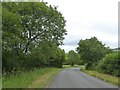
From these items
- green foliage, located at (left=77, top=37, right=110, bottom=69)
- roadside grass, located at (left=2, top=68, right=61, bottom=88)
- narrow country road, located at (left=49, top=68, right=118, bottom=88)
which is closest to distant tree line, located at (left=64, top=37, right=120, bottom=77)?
green foliage, located at (left=77, top=37, right=110, bottom=69)

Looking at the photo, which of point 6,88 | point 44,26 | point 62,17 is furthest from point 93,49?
point 6,88

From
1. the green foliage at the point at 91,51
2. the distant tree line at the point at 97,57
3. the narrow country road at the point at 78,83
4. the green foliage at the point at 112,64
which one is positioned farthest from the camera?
the green foliage at the point at 91,51

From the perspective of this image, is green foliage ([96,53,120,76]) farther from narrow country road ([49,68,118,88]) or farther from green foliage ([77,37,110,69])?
green foliage ([77,37,110,69])

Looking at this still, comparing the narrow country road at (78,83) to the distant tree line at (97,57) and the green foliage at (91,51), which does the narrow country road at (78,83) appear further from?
the green foliage at (91,51)

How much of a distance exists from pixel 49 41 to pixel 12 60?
533 inches

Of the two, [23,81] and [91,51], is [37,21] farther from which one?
[23,81]

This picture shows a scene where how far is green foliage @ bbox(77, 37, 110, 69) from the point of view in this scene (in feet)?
227

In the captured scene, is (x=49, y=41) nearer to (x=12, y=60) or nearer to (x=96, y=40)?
(x=12, y=60)

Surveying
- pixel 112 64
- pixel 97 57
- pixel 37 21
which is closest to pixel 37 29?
pixel 37 21

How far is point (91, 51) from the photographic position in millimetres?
71312

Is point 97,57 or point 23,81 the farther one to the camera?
point 97,57

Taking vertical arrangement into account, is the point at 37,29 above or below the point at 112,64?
above

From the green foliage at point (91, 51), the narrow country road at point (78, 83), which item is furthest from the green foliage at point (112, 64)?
the green foliage at point (91, 51)

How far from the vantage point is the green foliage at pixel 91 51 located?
227 feet
